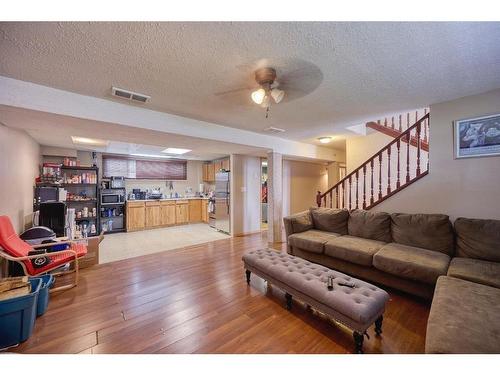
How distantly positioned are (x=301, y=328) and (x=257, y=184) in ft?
14.5

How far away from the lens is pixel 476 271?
1.98 metres

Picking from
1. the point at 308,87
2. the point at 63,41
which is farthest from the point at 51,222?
the point at 308,87

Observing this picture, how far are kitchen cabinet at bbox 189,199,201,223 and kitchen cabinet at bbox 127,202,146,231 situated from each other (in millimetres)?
1544

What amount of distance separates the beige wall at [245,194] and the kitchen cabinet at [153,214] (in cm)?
274

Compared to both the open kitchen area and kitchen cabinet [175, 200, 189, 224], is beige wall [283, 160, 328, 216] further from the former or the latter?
kitchen cabinet [175, 200, 189, 224]

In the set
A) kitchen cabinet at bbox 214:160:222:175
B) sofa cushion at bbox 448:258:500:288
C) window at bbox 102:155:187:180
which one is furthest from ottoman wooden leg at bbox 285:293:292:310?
window at bbox 102:155:187:180

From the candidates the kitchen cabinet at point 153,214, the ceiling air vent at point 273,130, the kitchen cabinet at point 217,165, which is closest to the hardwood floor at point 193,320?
the ceiling air vent at point 273,130

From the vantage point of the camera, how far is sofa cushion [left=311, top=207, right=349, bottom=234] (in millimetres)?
3623

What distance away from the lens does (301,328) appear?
1889 mm

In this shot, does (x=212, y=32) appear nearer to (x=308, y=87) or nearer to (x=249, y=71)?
(x=249, y=71)

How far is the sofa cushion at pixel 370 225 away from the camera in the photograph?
10.1 feet

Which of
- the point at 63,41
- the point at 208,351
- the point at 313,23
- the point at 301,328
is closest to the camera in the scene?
the point at 313,23
